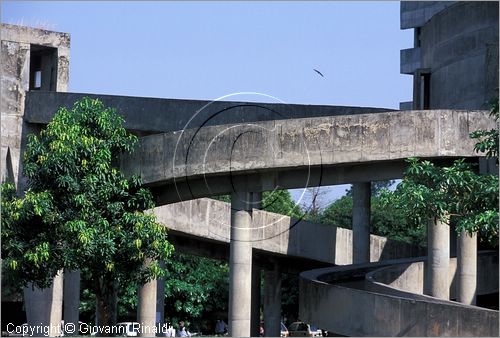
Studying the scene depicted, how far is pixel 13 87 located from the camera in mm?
35375

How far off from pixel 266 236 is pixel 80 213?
37.4 ft

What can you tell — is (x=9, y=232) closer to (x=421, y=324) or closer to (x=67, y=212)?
(x=67, y=212)

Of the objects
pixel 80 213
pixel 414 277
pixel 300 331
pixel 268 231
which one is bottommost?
pixel 300 331

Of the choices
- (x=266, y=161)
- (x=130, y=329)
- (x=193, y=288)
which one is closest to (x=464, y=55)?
(x=266, y=161)

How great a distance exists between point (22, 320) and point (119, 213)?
22.6 m

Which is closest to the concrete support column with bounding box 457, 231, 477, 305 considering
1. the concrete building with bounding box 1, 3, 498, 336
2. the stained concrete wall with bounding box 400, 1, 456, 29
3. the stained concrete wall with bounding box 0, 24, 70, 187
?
the concrete building with bounding box 1, 3, 498, 336

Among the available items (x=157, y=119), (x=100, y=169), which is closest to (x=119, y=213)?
(x=100, y=169)

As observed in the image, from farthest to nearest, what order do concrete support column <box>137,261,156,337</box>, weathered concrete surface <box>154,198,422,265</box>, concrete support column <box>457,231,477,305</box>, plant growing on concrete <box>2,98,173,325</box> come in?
weathered concrete surface <box>154,198,422,265</box> < concrete support column <box>137,261,156,337</box> < concrete support column <box>457,231,477,305</box> < plant growing on concrete <box>2,98,173,325</box>

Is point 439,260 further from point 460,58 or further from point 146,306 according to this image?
point 460,58

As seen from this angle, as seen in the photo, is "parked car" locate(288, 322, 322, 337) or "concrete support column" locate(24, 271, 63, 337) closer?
"concrete support column" locate(24, 271, 63, 337)

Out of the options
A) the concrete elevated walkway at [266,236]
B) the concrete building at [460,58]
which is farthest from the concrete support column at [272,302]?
the concrete building at [460,58]

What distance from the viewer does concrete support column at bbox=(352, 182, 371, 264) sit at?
36688 millimetres

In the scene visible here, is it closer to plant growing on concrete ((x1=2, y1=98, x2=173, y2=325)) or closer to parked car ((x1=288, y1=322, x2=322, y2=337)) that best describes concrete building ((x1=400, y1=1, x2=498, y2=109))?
plant growing on concrete ((x1=2, y1=98, x2=173, y2=325))

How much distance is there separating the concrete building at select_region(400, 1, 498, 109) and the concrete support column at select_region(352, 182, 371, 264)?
4517mm
